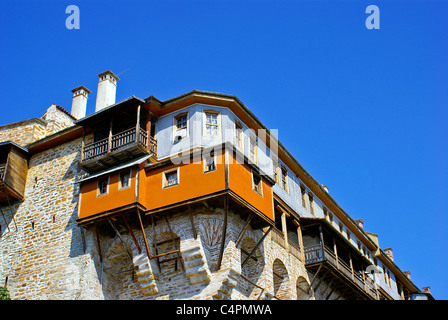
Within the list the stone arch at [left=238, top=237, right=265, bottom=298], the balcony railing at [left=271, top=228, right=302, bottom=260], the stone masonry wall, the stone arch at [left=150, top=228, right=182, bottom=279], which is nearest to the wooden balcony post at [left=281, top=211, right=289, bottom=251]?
the balcony railing at [left=271, top=228, right=302, bottom=260]

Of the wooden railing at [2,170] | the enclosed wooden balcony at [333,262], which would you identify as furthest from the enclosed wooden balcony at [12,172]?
the enclosed wooden balcony at [333,262]

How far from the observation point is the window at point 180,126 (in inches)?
1032

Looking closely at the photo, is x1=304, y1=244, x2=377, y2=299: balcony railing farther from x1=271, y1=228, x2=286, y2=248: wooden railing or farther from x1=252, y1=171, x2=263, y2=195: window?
x1=252, y1=171, x2=263, y2=195: window

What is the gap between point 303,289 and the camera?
29828mm

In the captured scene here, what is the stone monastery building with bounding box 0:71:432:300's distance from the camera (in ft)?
78.3

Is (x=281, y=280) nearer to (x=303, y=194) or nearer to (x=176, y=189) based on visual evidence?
(x=303, y=194)

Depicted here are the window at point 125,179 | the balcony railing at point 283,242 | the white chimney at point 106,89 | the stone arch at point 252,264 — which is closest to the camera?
the window at point 125,179

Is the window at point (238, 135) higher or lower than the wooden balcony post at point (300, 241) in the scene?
higher

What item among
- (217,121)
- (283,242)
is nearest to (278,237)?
(283,242)

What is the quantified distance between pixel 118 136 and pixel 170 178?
3.50m

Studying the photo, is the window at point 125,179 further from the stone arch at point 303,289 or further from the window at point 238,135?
the stone arch at point 303,289

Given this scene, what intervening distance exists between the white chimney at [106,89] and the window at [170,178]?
27.9ft
